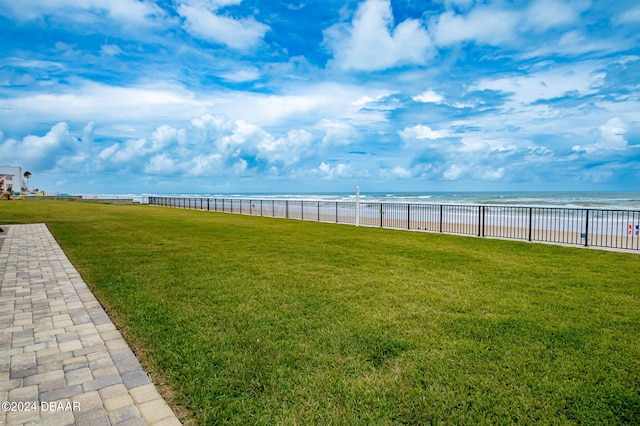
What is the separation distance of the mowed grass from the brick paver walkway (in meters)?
0.18

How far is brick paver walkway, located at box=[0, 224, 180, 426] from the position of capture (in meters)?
2.57

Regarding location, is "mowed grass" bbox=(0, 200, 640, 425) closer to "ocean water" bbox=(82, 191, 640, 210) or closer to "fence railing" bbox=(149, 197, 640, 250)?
→ "fence railing" bbox=(149, 197, 640, 250)

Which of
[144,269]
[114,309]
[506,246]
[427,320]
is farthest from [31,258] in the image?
[506,246]

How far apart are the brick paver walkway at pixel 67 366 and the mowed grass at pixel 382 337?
18cm

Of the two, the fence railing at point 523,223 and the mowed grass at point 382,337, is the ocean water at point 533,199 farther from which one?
the mowed grass at point 382,337

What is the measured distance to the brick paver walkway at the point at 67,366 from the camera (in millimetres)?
2568

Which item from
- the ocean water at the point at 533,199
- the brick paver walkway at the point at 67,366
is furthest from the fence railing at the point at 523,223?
the brick paver walkway at the point at 67,366

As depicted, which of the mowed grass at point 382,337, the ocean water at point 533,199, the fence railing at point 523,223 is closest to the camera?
the mowed grass at point 382,337

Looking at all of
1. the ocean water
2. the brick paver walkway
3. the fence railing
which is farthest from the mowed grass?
the ocean water

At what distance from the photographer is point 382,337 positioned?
151 inches

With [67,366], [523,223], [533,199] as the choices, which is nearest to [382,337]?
[67,366]

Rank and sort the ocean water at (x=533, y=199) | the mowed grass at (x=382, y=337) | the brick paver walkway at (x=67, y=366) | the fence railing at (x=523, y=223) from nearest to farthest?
the brick paver walkway at (x=67, y=366) < the mowed grass at (x=382, y=337) < the fence railing at (x=523, y=223) < the ocean water at (x=533, y=199)

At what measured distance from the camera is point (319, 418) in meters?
2.56

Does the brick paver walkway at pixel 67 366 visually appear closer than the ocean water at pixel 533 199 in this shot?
Yes
